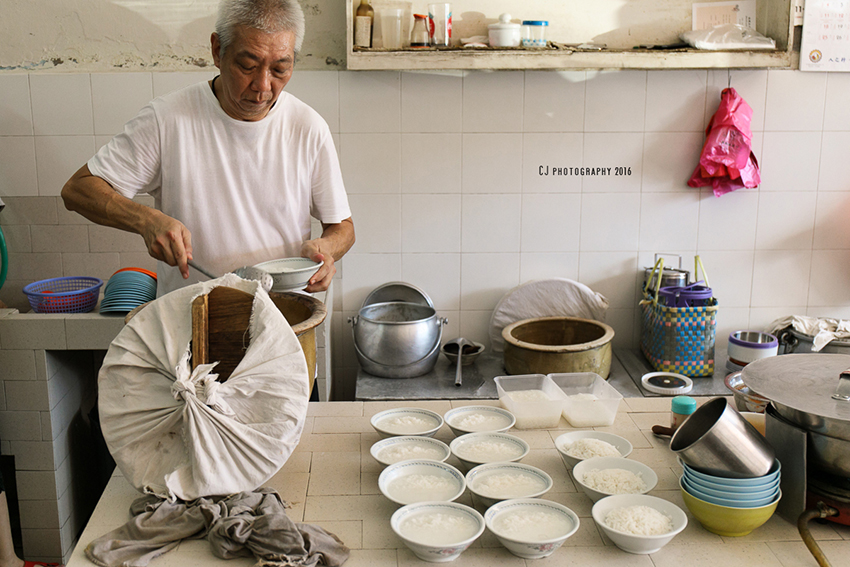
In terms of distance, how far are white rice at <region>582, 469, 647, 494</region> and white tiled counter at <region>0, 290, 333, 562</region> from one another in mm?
1900

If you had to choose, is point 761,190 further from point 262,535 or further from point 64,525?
point 64,525

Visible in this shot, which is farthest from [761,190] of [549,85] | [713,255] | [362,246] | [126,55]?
[126,55]

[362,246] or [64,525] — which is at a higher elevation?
[362,246]

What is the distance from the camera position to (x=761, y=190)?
319 cm

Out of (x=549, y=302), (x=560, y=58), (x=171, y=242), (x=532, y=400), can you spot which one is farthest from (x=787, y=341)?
(x=171, y=242)

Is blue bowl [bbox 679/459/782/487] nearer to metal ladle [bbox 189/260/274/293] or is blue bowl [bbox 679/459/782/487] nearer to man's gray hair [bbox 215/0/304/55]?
metal ladle [bbox 189/260/274/293]

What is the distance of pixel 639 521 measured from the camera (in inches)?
46.1

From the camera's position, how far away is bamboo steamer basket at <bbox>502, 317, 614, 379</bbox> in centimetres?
271

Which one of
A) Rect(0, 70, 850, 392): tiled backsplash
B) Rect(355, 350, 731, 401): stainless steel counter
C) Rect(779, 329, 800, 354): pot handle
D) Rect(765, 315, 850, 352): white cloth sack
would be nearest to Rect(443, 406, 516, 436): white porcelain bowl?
Rect(355, 350, 731, 401): stainless steel counter

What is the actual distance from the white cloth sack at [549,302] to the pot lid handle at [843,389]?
6.31 feet

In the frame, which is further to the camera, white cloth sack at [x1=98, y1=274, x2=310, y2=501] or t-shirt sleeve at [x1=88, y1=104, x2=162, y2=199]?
t-shirt sleeve at [x1=88, y1=104, x2=162, y2=199]

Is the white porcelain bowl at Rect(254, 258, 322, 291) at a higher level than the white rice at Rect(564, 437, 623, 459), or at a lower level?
higher

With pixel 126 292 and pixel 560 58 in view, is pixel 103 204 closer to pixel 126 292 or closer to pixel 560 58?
pixel 126 292

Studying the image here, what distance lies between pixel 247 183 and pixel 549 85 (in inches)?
64.8
